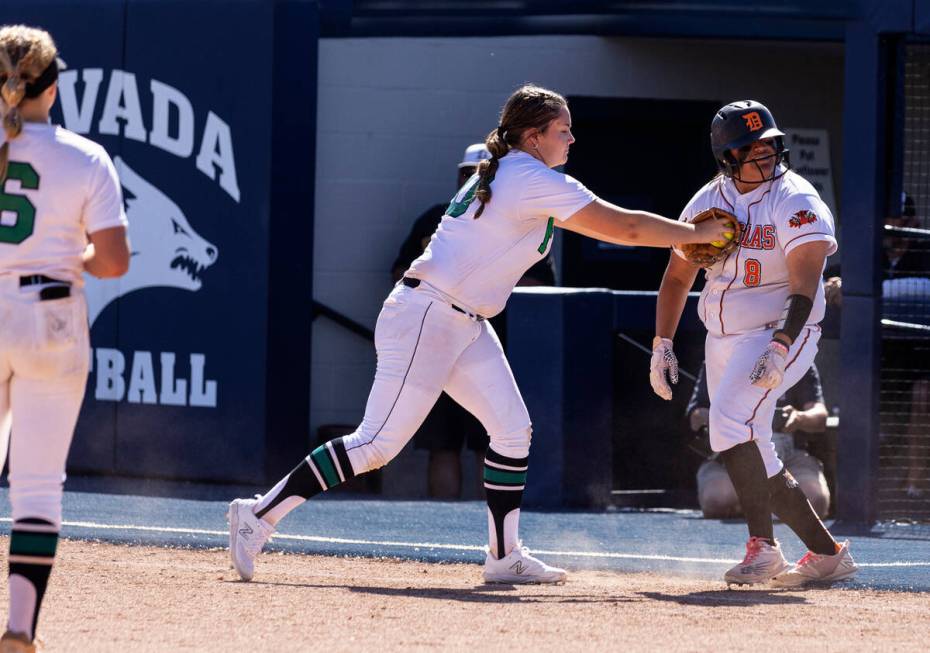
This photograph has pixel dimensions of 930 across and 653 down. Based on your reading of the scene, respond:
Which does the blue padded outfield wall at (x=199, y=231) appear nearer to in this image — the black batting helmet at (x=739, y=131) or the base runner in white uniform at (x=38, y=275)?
the black batting helmet at (x=739, y=131)

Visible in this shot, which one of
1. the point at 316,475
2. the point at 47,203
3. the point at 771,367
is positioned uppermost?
the point at 47,203

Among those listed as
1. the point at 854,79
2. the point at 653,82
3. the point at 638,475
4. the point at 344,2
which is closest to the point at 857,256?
the point at 854,79

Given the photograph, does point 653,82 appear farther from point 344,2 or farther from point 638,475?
point 638,475

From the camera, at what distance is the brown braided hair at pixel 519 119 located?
5.75 meters

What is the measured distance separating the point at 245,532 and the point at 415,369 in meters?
0.84

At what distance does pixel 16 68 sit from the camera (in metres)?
4.16

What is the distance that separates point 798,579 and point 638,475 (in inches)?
127

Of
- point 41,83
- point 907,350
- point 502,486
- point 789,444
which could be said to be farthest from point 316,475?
point 907,350

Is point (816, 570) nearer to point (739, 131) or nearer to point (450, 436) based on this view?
point (739, 131)

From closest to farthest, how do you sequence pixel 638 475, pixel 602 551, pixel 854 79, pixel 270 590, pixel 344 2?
1. pixel 270 590
2. pixel 602 551
3. pixel 854 79
4. pixel 638 475
5. pixel 344 2

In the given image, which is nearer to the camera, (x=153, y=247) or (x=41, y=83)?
(x=41, y=83)

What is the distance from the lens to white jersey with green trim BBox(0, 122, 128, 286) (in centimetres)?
418

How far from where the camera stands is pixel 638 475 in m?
9.30

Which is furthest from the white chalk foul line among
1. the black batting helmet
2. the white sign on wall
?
the white sign on wall
